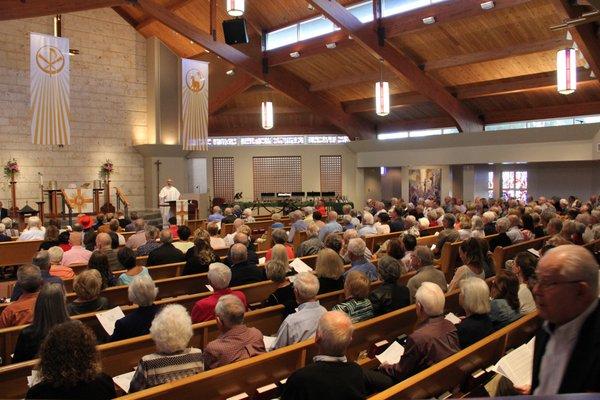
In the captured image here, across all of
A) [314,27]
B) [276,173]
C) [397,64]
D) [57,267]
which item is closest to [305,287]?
[57,267]

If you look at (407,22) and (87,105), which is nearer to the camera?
(407,22)

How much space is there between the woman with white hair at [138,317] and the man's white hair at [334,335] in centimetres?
152

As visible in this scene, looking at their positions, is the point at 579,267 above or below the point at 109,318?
above

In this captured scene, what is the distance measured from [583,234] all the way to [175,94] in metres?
13.5

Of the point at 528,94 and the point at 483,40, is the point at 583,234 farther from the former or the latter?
the point at 528,94

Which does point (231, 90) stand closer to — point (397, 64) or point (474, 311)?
point (397, 64)

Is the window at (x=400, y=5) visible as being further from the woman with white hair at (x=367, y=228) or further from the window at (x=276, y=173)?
the window at (x=276, y=173)

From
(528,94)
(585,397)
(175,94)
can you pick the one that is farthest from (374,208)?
(585,397)

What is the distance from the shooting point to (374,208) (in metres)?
12.1

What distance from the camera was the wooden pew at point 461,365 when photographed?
238cm

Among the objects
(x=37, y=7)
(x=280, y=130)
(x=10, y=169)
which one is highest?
(x=37, y=7)

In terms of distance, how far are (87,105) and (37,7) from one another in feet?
17.7

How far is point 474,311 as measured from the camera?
3.20 metres

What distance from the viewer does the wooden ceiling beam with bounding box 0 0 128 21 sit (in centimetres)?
1029
